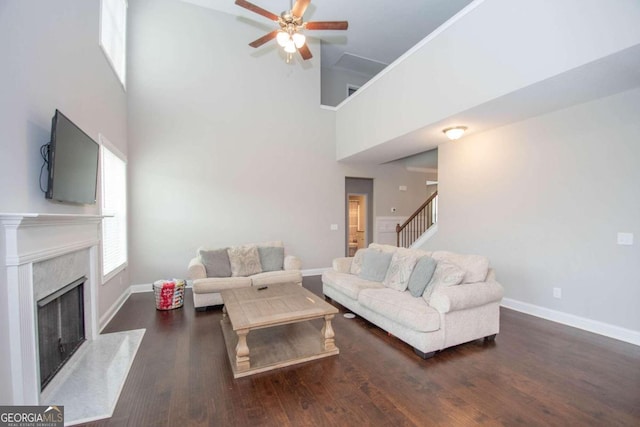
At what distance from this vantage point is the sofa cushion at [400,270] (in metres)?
3.46

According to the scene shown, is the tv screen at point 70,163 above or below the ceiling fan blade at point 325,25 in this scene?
below

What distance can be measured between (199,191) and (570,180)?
5.81 meters

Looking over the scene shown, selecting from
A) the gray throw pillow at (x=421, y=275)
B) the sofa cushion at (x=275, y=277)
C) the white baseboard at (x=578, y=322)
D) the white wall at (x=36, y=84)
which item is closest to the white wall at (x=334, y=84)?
the sofa cushion at (x=275, y=277)

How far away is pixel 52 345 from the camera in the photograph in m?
2.39

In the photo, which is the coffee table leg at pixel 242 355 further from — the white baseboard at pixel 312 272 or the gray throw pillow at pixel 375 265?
the white baseboard at pixel 312 272

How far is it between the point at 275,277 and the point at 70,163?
2.95 metres

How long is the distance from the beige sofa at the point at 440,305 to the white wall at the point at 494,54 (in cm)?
196

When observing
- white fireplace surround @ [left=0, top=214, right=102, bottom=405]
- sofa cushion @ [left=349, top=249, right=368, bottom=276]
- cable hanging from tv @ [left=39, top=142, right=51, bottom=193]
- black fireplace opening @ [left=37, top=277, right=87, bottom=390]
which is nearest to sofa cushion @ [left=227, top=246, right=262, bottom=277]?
sofa cushion @ [left=349, top=249, right=368, bottom=276]

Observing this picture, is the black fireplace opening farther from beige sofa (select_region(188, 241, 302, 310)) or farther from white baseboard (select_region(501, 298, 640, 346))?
white baseboard (select_region(501, 298, 640, 346))

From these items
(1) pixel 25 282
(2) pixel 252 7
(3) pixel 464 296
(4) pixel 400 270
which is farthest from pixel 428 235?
(1) pixel 25 282

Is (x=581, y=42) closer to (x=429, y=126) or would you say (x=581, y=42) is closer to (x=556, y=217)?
(x=429, y=126)

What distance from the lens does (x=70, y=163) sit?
245 cm

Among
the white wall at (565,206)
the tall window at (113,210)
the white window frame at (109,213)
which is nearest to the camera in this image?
the white wall at (565,206)

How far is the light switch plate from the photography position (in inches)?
119
